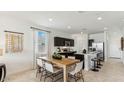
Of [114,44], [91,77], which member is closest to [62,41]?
[91,77]

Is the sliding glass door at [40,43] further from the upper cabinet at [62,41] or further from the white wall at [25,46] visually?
the upper cabinet at [62,41]

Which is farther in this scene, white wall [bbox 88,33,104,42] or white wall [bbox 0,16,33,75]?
white wall [bbox 88,33,104,42]

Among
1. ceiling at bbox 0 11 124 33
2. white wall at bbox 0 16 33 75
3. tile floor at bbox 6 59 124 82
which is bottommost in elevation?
tile floor at bbox 6 59 124 82

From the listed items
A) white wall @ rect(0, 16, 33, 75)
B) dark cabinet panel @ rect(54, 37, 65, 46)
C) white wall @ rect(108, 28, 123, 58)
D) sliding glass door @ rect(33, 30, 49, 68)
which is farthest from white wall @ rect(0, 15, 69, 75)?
white wall @ rect(108, 28, 123, 58)

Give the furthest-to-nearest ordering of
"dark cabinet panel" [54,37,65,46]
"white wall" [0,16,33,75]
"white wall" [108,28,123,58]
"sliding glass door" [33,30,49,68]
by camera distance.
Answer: "white wall" [108,28,123,58] < "dark cabinet panel" [54,37,65,46] < "sliding glass door" [33,30,49,68] < "white wall" [0,16,33,75]

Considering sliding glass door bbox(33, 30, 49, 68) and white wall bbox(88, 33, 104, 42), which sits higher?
white wall bbox(88, 33, 104, 42)

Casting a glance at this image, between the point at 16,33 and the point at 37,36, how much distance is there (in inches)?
46.3

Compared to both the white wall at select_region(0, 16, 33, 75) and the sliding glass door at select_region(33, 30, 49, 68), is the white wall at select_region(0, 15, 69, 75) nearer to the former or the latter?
the white wall at select_region(0, 16, 33, 75)

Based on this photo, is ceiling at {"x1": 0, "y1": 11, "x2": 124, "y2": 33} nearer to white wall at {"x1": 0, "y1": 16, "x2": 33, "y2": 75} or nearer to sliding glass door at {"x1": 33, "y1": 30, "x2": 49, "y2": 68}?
white wall at {"x1": 0, "y1": 16, "x2": 33, "y2": 75}

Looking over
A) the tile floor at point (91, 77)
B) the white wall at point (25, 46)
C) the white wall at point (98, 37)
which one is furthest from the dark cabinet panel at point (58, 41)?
the white wall at point (98, 37)

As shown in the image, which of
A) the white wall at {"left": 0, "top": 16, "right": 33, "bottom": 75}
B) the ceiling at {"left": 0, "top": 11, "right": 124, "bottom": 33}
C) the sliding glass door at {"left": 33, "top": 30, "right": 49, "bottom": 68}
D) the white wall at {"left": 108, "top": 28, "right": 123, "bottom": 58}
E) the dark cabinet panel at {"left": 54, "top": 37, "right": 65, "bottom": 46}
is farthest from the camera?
the white wall at {"left": 108, "top": 28, "right": 123, "bottom": 58}
